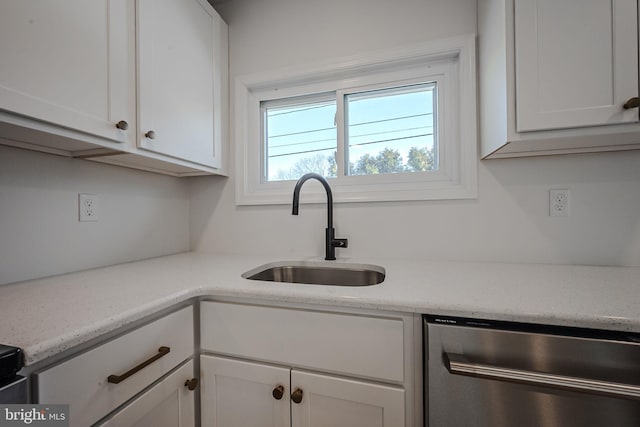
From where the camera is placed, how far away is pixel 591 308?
63 centimetres

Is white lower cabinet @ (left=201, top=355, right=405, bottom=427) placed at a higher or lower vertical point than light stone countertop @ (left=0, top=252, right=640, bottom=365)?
lower

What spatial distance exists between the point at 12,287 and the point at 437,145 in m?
1.74

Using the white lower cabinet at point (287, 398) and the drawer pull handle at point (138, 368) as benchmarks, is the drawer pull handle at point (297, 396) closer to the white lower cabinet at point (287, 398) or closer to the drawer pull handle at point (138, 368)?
the white lower cabinet at point (287, 398)

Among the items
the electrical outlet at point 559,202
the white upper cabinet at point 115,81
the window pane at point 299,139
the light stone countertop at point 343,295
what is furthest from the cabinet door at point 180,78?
the electrical outlet at point 559,202

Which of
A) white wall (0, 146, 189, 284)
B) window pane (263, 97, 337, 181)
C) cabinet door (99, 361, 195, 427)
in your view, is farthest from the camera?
window pane (263, 97, 337, 181)

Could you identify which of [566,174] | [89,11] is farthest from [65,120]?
[566,174]

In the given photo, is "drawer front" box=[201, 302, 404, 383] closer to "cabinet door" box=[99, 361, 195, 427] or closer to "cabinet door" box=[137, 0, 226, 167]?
"cabinet door" box=[99, 361, 195, 427]

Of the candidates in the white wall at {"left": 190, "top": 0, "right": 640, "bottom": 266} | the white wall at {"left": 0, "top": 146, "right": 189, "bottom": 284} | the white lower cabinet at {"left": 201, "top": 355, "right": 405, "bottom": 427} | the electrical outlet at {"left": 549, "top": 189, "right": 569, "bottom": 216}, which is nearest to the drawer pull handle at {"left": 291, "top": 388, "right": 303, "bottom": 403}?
the white lower cabinet at {"left": 201, "top": 355, "right": 405, "bottom": 427}

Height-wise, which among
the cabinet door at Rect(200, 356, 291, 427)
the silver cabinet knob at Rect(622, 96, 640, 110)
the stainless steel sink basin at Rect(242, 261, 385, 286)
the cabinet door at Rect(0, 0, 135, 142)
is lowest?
the cabinet door at Rect(200, 356, 291, 427)

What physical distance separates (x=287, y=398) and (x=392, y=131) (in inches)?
49.9

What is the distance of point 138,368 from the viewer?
0.67m

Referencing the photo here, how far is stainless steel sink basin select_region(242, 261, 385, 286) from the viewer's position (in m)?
1.24

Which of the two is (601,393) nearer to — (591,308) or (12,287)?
(591,308)

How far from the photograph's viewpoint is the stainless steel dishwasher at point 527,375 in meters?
0.58
